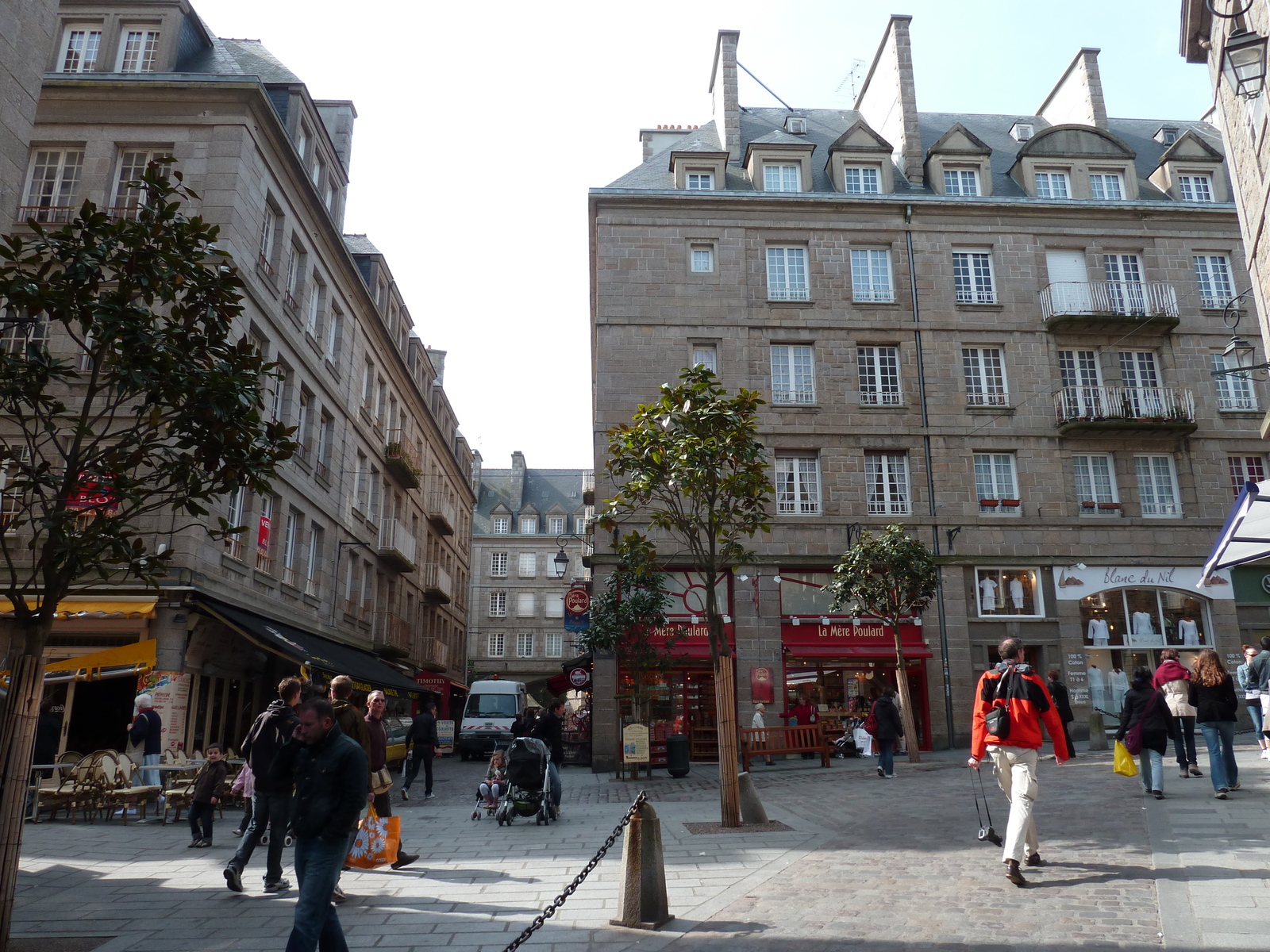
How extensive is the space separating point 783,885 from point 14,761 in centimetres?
541

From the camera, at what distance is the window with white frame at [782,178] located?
84.1ft

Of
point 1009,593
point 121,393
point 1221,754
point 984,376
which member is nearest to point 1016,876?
point 1221,754

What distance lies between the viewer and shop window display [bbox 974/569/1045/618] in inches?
902

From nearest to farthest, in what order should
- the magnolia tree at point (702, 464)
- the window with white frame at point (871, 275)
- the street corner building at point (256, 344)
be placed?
1. the magnolia tree at point (702, 464)
2. the street corner building at point (256, 344)
3. the window with white frame at point (871, 275)

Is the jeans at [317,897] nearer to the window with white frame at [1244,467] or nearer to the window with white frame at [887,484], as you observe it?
the window with white frame at [887,484]

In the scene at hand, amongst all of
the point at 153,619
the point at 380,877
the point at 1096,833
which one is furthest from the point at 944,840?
the point at 153,619

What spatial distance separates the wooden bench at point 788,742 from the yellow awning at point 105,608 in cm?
1021

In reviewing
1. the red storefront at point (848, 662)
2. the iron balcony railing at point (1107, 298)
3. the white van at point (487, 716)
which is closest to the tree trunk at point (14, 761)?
the red storefront at point (848, 662)

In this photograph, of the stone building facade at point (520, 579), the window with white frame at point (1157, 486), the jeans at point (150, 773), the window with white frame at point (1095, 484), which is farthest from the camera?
the stone building facade at point (520, 579)

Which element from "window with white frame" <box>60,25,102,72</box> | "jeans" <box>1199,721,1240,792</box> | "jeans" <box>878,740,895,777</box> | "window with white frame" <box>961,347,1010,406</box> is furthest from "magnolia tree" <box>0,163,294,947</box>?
"window with white frame" <box>961,347,1010,406</box>

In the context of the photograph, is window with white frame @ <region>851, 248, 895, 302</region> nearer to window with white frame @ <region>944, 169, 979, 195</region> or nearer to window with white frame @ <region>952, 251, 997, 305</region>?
window with white frame @ <region>952, 251, 997, 305</region>

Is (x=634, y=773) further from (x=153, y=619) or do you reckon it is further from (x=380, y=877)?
(x=380, y=877)

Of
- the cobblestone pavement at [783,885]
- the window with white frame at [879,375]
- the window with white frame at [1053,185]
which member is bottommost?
the cobblestone pavement at [783,885]

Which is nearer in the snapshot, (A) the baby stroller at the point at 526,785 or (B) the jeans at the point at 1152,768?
(B) the jeans at the point at 1152,768
